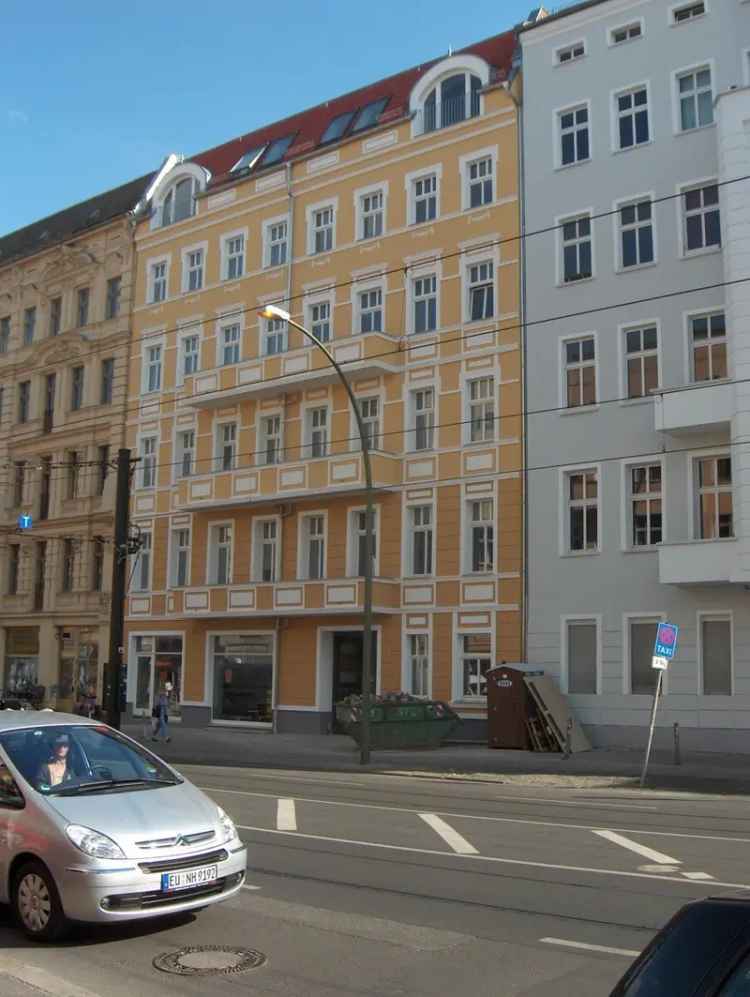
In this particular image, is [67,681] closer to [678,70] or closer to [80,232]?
[80,232]

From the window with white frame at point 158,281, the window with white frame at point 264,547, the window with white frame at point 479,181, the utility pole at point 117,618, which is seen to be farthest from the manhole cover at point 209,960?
the window with white frame at point 158,281

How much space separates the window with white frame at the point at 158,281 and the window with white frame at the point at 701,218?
66.0 feet

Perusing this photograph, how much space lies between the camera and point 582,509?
28.8 m

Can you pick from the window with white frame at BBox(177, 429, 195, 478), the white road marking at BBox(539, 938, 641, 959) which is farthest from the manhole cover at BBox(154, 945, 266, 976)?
the window with white frame at BBox(177, 429, 195, 478)

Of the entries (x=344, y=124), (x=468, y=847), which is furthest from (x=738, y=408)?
(x=344, y=124)

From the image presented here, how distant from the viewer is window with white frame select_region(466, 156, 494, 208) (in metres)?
32.0

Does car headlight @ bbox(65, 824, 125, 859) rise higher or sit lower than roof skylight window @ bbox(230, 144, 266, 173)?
lower

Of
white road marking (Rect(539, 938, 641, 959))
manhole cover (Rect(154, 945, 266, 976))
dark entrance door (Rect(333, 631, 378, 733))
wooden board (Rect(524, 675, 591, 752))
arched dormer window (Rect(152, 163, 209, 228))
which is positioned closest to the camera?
manhole cover (Rect(154, 945, 266, 976))

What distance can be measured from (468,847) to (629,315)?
19.9 meters

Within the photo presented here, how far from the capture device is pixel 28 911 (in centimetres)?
746

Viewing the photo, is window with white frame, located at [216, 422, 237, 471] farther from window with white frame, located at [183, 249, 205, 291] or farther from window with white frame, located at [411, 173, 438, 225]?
window with white frame, located at [411, 173, 438, 225]

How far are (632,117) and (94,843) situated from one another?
27112mm

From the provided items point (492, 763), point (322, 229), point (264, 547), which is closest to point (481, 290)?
point (322, 229)

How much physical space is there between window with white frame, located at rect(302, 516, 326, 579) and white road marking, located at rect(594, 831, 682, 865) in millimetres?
21145
